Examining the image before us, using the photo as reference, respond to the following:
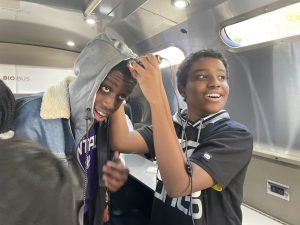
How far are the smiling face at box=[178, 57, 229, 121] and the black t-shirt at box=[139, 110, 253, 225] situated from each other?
2.2 inches

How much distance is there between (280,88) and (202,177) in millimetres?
887

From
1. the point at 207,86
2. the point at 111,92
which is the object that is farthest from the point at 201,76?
the point at 111,92

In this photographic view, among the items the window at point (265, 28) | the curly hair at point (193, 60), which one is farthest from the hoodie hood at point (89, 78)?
the window at point (265, 28)

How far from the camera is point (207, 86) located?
111 centimetres

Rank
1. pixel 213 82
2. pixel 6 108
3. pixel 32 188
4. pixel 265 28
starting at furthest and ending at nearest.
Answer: pixel 265 28, pixel 213 82, pixel 6 108, pixel 32 188

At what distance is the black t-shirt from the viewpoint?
3.04ft

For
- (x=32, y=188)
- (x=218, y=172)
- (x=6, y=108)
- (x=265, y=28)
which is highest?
(x=265, y=28)

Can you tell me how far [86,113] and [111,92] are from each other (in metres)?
0.14

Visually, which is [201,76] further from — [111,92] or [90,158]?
[90,158]

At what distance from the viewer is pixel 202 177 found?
90cm

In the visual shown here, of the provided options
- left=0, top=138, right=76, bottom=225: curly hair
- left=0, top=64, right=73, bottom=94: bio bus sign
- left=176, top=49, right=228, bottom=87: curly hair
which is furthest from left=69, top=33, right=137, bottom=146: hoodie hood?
left=0, top=64, right=73, bottom=94: bio bus sign

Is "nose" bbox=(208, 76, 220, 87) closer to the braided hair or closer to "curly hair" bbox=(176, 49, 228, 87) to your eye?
"curly hair" bbox=(176, 49, 228, 87)

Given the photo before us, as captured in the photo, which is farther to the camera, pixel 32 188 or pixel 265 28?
pixel 265 28

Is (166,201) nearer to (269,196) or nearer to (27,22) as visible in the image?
(269,196)
